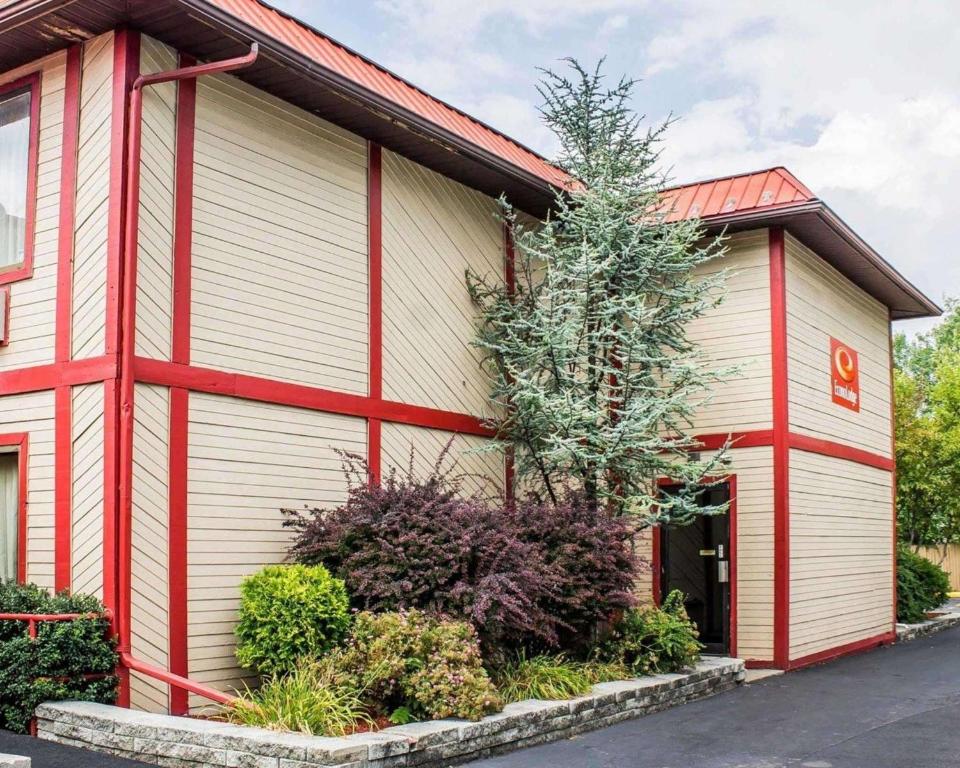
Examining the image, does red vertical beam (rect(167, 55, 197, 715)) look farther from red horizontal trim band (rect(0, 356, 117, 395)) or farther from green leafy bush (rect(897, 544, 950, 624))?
green leafy bush (rect(897, 544, 950, 624))

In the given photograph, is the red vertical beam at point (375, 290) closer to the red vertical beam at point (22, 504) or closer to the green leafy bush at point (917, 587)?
the red vertical beam at point (22, 504)

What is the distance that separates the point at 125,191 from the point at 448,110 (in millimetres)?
5386

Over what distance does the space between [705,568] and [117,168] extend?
1004cm

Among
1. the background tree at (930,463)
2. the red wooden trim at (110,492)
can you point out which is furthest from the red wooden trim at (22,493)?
the background tree at (930,463)

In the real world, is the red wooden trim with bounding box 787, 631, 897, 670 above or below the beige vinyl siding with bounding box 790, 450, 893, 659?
below

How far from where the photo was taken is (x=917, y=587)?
20188mm

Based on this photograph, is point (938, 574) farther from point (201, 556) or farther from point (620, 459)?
point (201, 556)

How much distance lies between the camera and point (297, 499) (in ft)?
34.3

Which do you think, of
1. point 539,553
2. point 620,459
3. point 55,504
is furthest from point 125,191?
point 620,459

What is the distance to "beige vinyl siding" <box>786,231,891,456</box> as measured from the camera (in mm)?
14938

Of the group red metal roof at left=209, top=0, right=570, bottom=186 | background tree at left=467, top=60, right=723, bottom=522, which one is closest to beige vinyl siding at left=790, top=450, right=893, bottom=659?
background tree at left=467, top=60, right=723, bottom=522

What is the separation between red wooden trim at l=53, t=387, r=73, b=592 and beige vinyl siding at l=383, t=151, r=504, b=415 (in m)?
3.37

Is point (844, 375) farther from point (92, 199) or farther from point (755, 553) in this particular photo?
point (92, 199)

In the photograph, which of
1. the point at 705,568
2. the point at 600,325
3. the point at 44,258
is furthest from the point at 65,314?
the point at 705,568
